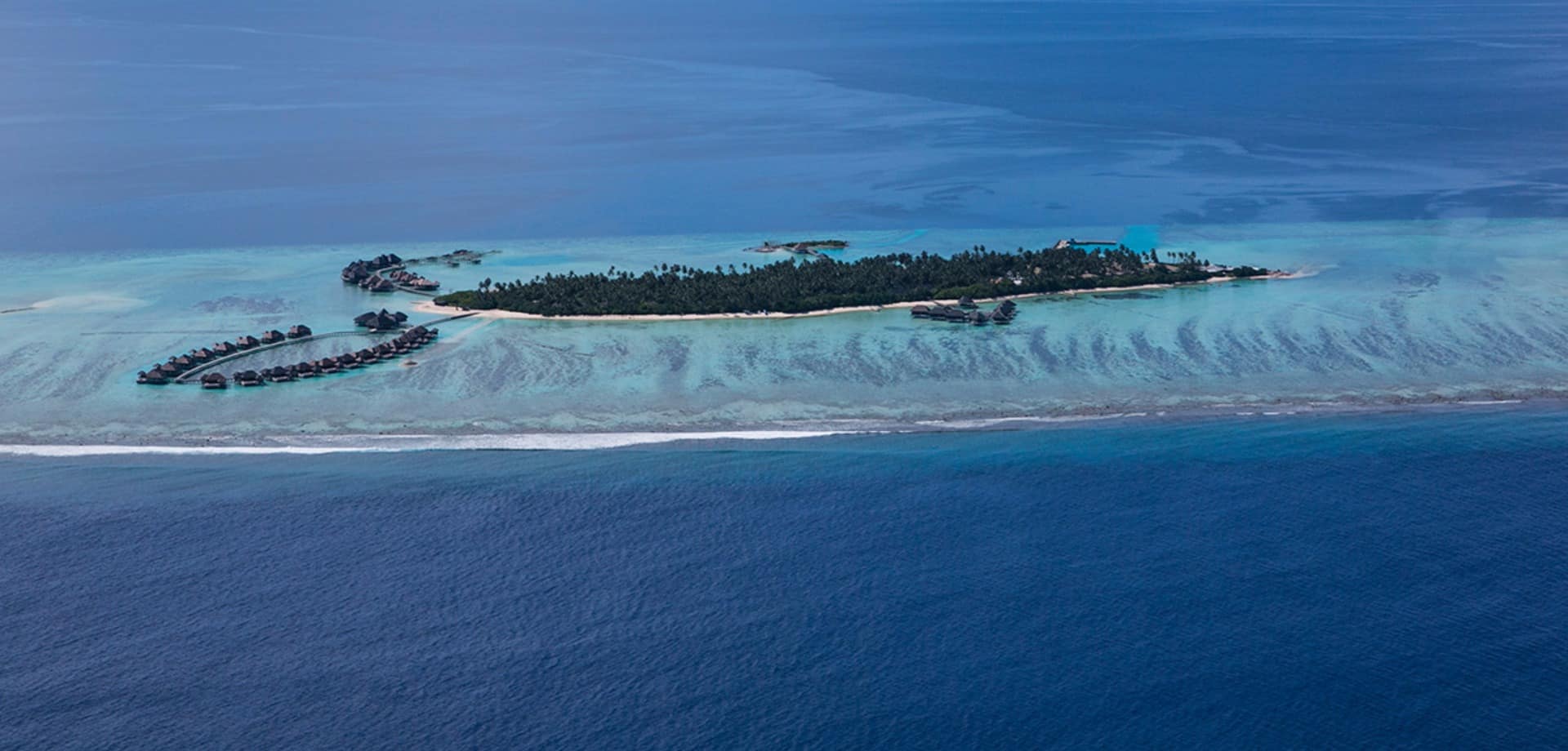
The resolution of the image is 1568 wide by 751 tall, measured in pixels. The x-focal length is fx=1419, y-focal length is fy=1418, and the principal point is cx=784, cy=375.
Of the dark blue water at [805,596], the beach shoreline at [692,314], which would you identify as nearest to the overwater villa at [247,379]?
the dark blue water at [805,596]

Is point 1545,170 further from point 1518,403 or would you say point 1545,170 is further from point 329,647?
point 329,647

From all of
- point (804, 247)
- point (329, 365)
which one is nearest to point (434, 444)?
point (329, 365)

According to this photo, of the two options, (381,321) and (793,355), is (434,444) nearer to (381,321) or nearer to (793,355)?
(381,321)

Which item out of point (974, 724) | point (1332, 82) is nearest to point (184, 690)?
point (974, 724)

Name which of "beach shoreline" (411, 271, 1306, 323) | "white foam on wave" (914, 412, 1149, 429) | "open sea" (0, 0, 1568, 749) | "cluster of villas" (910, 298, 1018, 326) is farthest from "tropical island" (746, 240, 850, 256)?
"white foam on wave" (914, 412, 1149, 429)

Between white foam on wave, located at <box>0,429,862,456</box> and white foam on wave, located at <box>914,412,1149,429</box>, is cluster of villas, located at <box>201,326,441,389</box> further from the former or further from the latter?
white foam on wave, located at <box>914,412,1149,429</box>
